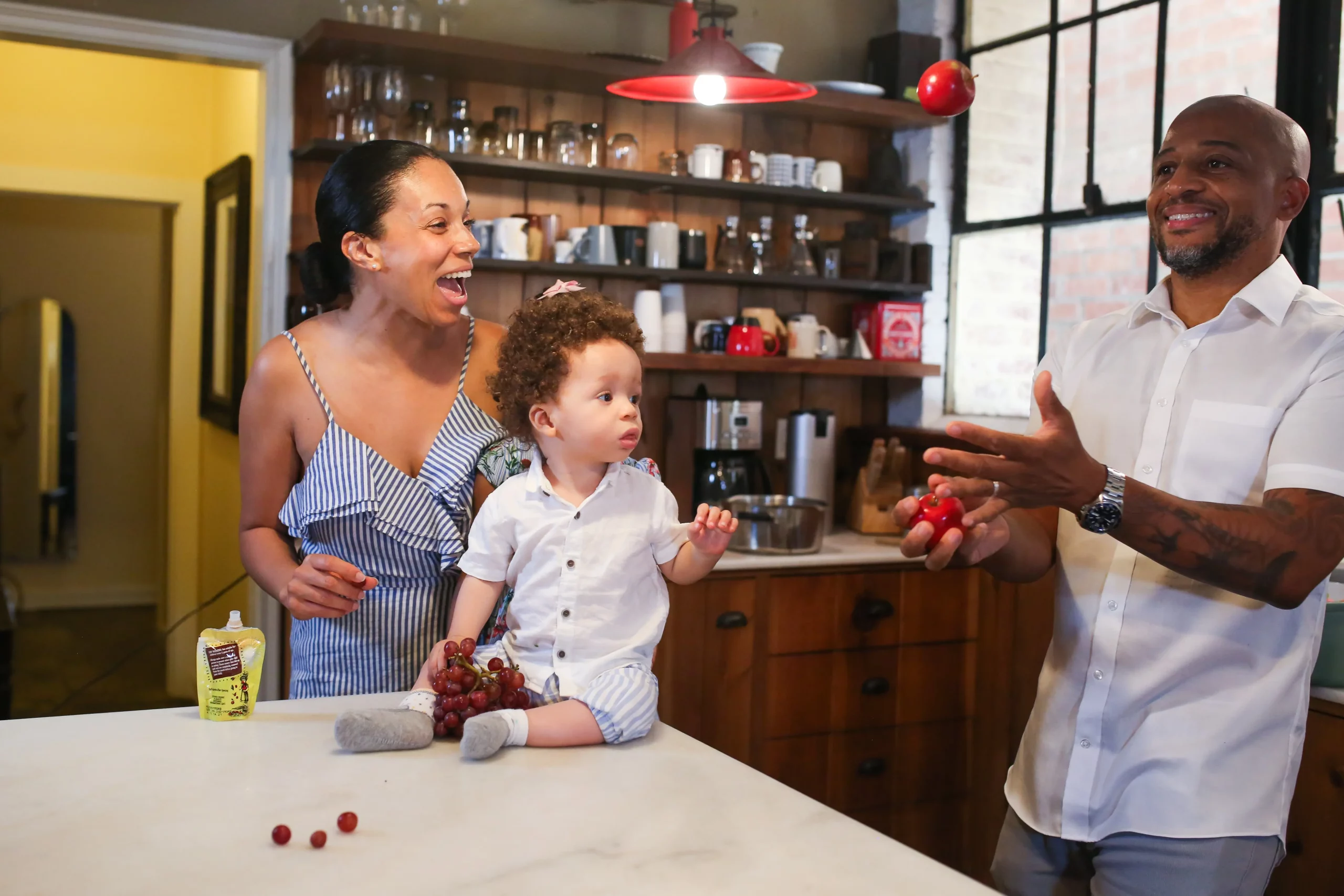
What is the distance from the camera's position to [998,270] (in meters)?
3.92

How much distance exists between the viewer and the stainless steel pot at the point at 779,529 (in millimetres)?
3227

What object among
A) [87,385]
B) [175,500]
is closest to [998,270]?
[175,500]

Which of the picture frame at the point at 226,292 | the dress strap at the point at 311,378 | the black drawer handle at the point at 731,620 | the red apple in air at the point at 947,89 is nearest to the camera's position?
the dress strap at the point at 311,378

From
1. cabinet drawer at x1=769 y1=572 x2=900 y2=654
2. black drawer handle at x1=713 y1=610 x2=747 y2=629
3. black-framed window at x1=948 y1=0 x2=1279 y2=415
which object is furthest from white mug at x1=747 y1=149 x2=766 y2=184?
black drawer handle at x1=713 y1=610 x2=747 y2=629

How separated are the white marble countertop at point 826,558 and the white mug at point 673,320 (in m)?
0.75

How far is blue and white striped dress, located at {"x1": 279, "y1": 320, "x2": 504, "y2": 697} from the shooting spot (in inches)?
67.2

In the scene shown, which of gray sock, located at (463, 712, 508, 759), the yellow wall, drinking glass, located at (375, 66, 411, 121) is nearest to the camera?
gray sock, located at (463, 712, 508, 759)

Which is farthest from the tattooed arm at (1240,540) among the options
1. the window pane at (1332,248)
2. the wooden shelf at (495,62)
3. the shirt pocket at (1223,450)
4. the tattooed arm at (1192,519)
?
the wooden shelf at (495,62)

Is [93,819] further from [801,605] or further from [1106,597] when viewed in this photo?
[801,605]

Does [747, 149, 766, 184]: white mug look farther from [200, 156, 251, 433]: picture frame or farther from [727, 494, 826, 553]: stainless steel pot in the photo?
[200, 156, 251, 433]: picture frame

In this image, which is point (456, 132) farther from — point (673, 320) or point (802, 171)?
point (802, 171)

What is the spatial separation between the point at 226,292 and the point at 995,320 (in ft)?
9.38

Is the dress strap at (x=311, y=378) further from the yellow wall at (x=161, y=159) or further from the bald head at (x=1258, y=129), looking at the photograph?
the yellow wall at (x=161, y=159)

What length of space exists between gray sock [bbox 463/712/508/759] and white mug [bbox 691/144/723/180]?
2.67 meters
